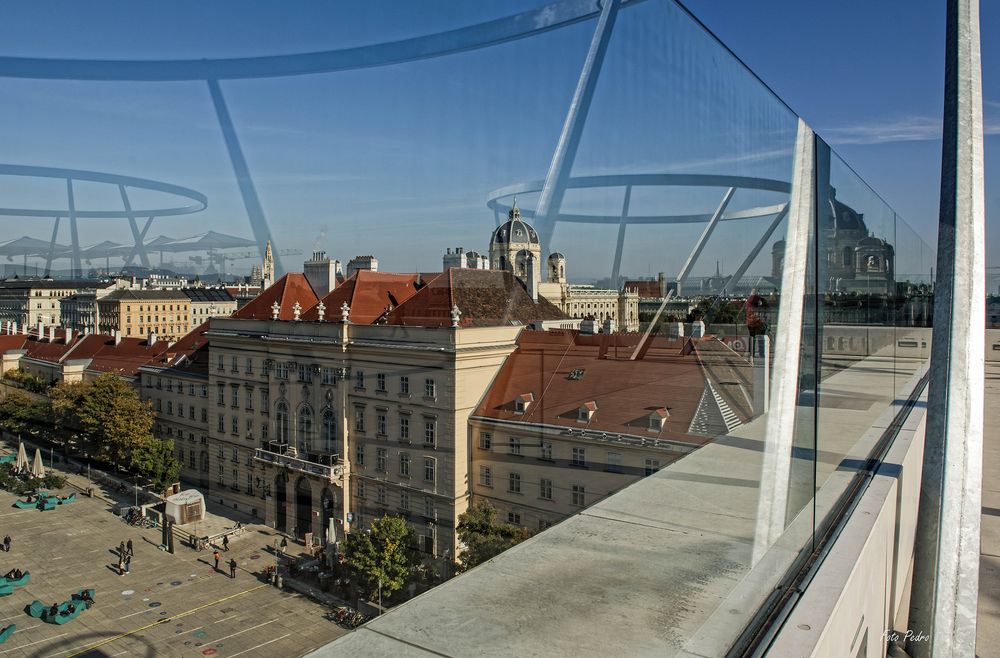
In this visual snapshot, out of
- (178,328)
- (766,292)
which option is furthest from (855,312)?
(178,328)

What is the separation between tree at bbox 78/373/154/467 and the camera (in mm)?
2115

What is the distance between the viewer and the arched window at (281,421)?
2801mm

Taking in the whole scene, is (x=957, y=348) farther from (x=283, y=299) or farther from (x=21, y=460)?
(x=21, y=460)

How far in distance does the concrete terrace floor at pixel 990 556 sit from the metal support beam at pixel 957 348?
537 millimetres

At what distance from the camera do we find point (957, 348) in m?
2.60

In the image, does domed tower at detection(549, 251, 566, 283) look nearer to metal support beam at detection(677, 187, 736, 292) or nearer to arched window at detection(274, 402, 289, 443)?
metal support beam at detection(677, 187, 736, 292)

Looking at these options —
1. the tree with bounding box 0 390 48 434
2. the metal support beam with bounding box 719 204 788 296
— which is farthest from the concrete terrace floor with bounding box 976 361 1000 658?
the tree with bounding box 0 390 48 434

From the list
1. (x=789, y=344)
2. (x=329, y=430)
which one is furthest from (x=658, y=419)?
(x=329, y=430)

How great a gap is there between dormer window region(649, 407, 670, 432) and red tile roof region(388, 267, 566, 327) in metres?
0.49

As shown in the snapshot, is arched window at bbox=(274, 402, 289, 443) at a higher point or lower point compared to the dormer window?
lower

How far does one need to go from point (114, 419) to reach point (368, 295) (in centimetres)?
105

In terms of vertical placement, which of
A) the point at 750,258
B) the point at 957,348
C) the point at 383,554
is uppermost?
the point at 750,258

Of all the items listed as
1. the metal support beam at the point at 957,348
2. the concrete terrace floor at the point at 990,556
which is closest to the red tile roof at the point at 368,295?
the metal support beam at the point at 957,348

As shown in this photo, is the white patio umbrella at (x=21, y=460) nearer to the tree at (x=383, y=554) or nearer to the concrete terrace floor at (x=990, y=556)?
the tree at (x=383, y=554)
